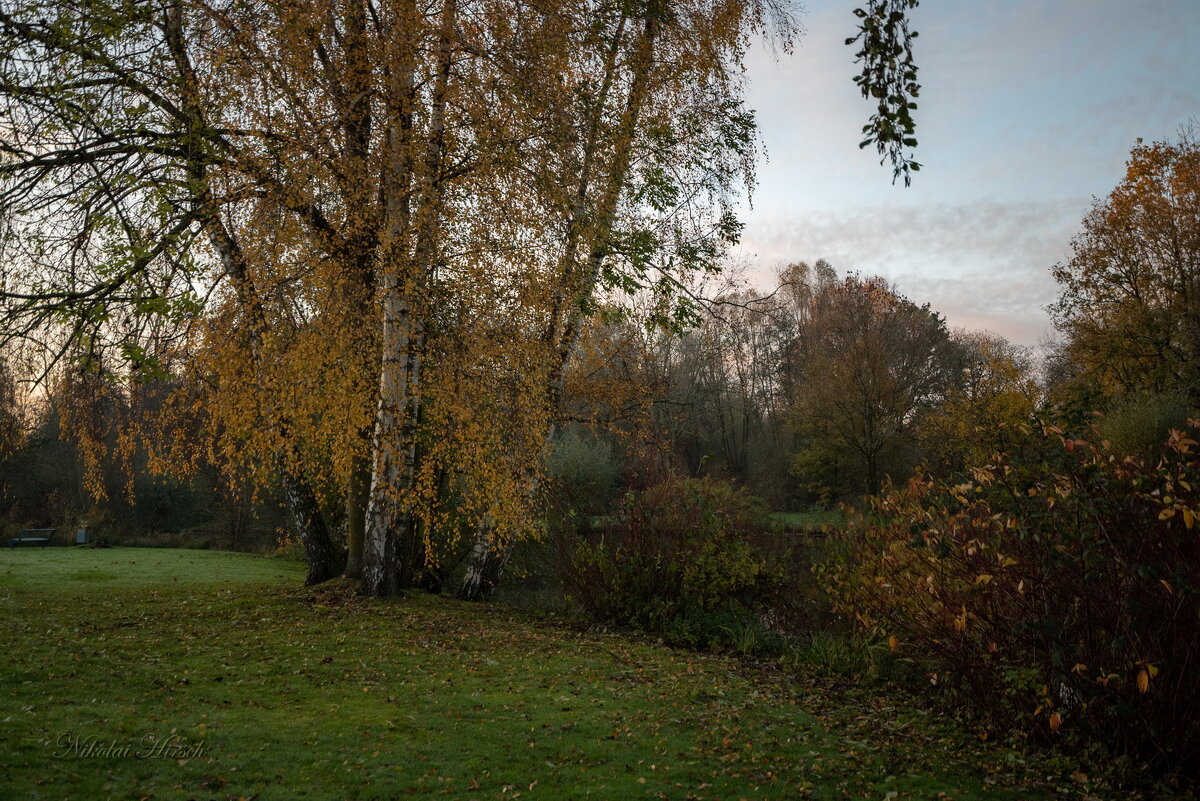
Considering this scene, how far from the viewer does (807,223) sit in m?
19.2

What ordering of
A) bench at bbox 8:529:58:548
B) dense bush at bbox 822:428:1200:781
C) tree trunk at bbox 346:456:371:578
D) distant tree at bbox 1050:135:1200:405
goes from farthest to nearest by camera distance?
bench at bbox 8:529:58:548 < distant tree at bbox 1050:135:1200:405 < tree trunk at bbox 346:456:371:578 < dense bush at bbox 822:428:1200:781

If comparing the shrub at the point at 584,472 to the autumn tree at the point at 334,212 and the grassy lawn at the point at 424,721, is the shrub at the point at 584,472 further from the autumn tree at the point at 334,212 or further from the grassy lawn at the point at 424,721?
the grassy lawn at the point at 424,721

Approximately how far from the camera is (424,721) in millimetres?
5469

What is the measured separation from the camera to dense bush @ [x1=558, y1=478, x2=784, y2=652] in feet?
33.6

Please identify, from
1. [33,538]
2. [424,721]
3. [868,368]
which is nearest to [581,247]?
[424,721]

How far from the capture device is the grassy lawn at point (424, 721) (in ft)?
14.2

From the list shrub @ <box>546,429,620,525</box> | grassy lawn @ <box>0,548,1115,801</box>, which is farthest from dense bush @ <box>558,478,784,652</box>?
shrub @ <box>546,429,620,525</box>

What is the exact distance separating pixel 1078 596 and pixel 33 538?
27881mm

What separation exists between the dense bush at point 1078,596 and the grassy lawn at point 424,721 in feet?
1.64

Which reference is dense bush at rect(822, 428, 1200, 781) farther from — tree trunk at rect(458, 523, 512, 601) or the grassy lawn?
tree trunk at rect(458, 523, 512, 601)

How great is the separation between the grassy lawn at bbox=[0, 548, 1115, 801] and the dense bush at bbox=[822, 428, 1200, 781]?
499 millimetres

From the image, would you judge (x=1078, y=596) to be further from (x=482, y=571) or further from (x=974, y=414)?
(x=974, y=414)

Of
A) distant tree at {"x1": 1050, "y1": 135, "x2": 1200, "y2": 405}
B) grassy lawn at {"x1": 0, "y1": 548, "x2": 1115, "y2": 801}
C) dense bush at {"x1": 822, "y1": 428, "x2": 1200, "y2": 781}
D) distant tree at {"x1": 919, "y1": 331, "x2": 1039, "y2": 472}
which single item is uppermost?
distant tree at {"x1": 1050, "y1": 135, "x2": 1200, "y2": 405}

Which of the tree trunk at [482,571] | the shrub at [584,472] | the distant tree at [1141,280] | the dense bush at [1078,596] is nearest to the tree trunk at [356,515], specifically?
the tree trunk at [482,571]
